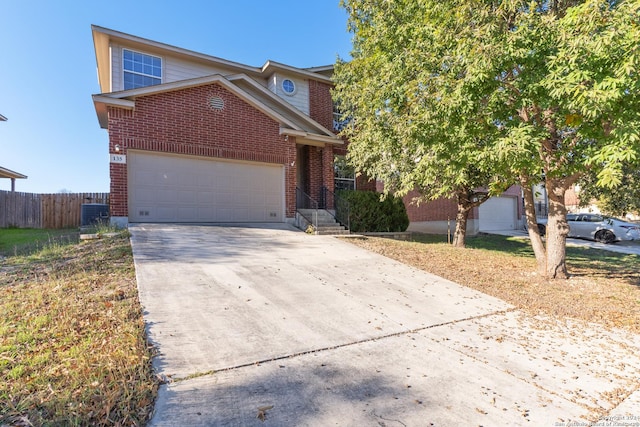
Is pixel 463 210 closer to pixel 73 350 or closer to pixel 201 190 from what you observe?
pixel 201 190

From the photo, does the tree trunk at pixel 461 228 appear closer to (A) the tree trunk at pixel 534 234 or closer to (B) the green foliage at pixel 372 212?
(B) the green foliage at pixel 372 212

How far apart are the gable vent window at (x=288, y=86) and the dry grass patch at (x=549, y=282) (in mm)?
8341

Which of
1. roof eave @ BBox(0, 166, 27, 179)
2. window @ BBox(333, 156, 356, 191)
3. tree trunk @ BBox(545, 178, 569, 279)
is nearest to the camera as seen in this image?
tree trunk @ BBox(545, 178, 569, 279)

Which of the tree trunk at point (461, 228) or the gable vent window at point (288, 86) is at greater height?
the gable vent window at point (288, 86)

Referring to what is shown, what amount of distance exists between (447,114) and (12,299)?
22.2ft

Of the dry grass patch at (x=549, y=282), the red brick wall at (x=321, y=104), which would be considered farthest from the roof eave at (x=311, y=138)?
the dry grass patch at (x=549, y=282)

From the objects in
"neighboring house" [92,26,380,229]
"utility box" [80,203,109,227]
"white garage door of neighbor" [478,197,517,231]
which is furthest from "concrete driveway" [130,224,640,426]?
"white garage door of neighbor" [478,197,517,231]

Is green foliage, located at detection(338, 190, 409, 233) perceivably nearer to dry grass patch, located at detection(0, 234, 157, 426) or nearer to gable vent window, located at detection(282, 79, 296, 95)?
gable vent window, located at detection(282, 79, 296, 95)

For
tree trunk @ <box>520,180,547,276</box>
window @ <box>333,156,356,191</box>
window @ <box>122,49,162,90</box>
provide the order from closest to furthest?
tree trunk @ <box>520,180,547,276</box> → window @ <box>122,49,162,90</box> → window @ <box>333,156,356,191</box>

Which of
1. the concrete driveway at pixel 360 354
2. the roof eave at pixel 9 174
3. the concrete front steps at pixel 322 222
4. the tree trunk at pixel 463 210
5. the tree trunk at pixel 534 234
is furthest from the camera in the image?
the roof eave at pixel 9 174

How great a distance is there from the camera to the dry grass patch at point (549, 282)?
491 centimetres

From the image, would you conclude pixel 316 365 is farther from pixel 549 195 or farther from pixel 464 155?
pixel 549 195

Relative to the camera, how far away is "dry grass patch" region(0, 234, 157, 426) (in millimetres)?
2176

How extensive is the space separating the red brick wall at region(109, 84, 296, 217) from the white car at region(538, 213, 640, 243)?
12626 mm
